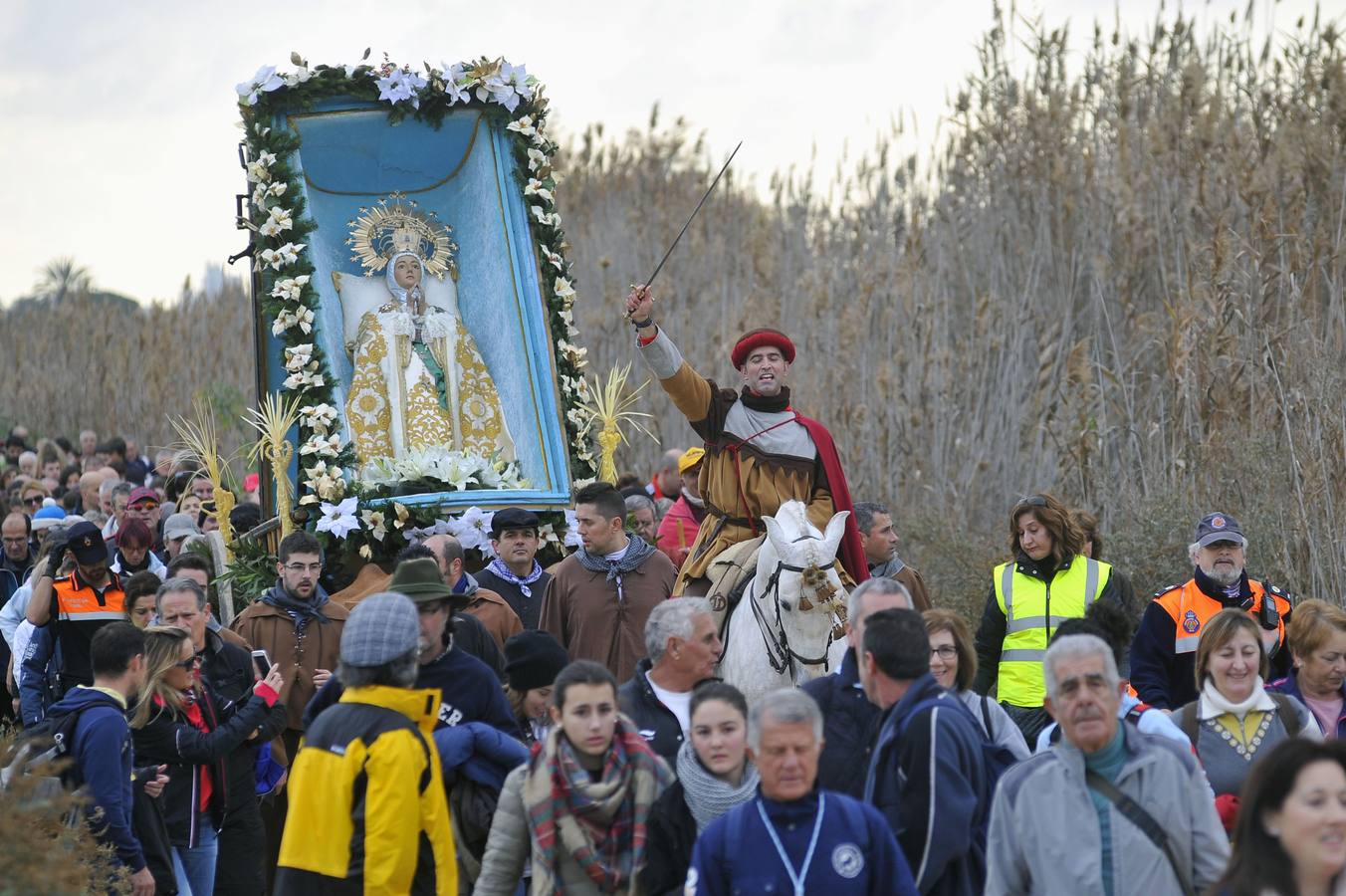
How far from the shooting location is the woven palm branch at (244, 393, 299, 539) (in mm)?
10883

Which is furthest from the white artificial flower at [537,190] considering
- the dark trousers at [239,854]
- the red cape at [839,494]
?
the dark trousers at [239,854]

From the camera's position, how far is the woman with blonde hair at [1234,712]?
6086 mm

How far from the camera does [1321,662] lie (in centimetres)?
674

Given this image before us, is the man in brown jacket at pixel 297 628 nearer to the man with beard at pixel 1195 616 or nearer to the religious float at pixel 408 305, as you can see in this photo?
the religious float at pixel 408 305

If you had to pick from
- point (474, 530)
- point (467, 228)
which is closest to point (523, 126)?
point (467, 228)

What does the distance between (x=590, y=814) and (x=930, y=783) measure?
0.97m

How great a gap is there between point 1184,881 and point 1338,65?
1079 centimetres

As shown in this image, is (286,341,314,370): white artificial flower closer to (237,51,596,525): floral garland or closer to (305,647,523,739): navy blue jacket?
(237,51,596,525): floral garland

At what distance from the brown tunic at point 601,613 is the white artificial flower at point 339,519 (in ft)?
7.48

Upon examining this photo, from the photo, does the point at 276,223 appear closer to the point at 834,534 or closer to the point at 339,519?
the point at 339,519

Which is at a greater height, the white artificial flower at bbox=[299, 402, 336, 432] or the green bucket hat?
the white artificial flower at bbox=[299, 402, 336, 432]

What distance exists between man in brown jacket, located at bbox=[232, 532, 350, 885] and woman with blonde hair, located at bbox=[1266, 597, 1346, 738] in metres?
4.43

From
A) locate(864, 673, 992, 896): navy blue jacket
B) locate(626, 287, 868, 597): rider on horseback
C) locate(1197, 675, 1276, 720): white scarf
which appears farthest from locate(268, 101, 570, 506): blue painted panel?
locate(864, 673, 992, 896): navy blue jacket

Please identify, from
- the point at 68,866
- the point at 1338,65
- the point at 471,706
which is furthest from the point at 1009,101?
the point at 68,866
